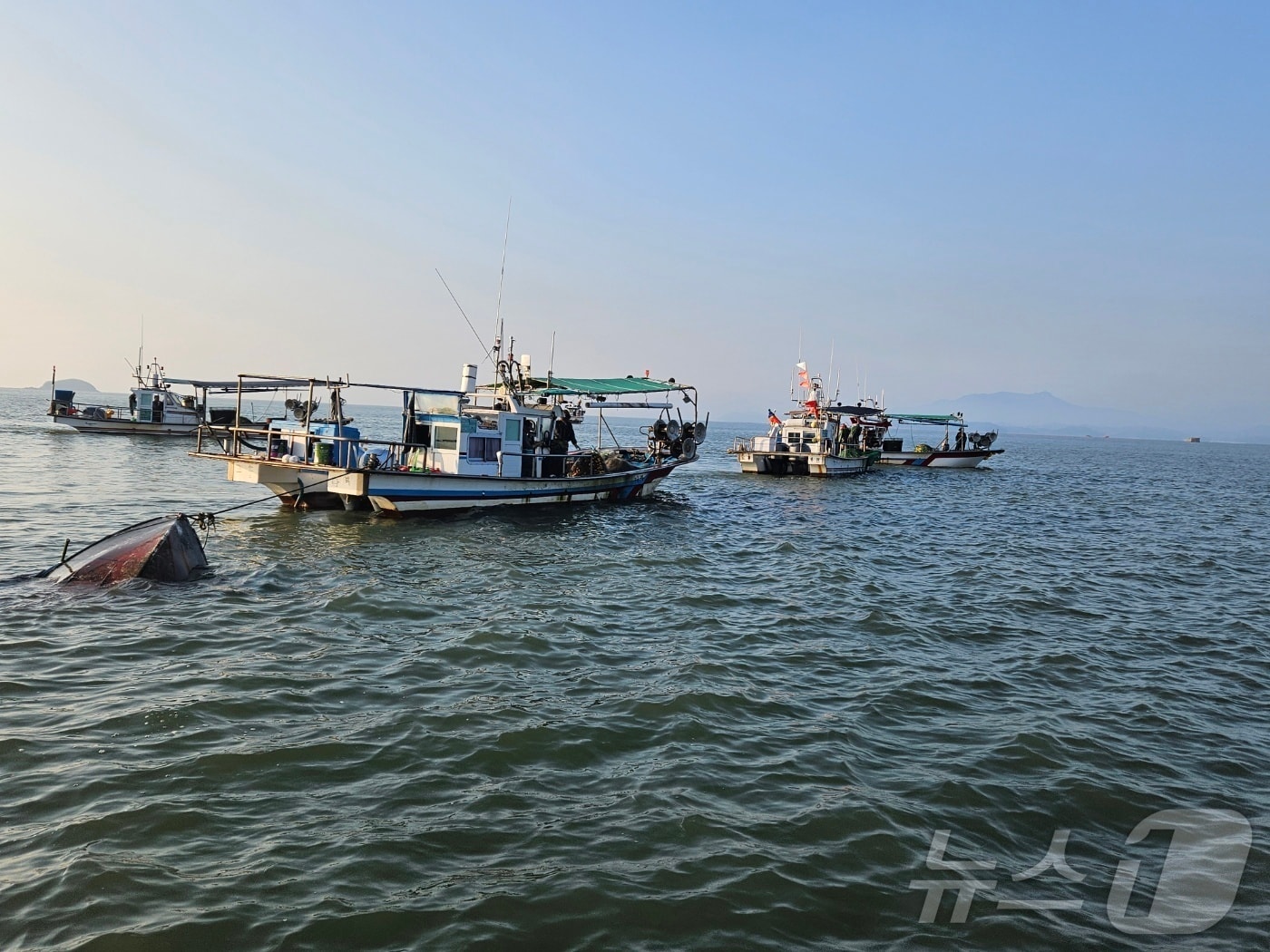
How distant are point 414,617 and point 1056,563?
17.1 m

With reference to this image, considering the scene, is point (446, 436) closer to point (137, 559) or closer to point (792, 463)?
point (137, 559)

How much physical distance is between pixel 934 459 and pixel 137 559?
58.8 metres

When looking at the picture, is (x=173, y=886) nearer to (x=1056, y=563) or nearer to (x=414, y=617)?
(x=414, y=617)

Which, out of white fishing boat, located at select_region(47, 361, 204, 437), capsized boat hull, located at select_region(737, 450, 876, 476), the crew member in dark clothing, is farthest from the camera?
white fishing boat, located at select_region(47, 361, 204, 437)

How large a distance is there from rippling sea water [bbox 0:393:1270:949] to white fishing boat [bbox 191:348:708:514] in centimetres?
553

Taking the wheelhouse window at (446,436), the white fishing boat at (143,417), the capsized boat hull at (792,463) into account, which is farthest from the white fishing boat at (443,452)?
the white fishing boat at (143,417)

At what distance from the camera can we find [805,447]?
4888cm

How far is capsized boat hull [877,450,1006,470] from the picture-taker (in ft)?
204

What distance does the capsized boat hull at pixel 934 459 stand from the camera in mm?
62188

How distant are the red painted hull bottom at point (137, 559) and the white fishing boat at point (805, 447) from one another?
125 ft

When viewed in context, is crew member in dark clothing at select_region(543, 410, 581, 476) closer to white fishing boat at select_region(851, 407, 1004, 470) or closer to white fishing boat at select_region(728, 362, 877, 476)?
white fishing boat at select_region(728, 362, 877, 476)

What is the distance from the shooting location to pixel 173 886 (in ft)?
17.7

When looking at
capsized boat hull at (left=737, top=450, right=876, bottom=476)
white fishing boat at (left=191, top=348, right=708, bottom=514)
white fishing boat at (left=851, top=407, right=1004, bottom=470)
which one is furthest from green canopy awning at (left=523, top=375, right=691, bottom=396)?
white fishing boat at (left=851, top=407, right=1004, bottom=470)

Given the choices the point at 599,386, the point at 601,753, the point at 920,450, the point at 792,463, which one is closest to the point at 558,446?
the point at 599,386
